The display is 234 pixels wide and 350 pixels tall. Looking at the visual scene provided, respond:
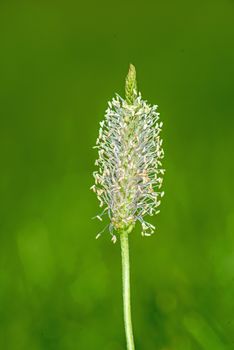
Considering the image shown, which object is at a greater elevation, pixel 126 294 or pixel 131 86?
pixel 131 86

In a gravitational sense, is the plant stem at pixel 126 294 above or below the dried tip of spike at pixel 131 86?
below

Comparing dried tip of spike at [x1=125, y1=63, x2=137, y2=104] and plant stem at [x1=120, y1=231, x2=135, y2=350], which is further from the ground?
dried tip of spike at [x1=125, y1=63, x2=137, y2=104]

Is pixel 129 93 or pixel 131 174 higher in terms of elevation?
pixel 129 93
